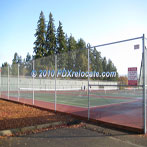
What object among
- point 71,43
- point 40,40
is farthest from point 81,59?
point 71,43

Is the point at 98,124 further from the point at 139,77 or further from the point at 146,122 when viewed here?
the point at 139,77

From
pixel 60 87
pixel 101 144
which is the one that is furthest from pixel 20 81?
pixel 101 144

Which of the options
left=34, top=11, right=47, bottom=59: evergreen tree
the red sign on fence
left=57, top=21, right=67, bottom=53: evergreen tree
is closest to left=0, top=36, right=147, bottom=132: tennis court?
the red sign on fence

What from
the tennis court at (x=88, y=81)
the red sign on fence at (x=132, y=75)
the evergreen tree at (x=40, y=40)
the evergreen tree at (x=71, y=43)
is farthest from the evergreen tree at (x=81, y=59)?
the evergreen tree at (x=71, y=43)

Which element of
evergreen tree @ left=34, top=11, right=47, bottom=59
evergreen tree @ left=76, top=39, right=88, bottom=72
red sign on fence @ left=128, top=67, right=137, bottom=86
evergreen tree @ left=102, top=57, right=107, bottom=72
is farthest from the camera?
evergreen tree @ left=34, top=11, right=47, bottom=59

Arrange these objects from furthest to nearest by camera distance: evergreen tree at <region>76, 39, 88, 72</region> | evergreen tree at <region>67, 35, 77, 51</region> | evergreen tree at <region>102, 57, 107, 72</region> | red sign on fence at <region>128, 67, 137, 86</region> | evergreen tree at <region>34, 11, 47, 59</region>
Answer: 1. evergreen tree at <region>67, 35, 77, 51</region>
2. evergreen tree at <region>34, 11, 47, 59</region>
3. evergreen tree at <region>76, 39, 88, 72</region>
4. evergreen tree at <region>102, 57, 107, 72</region>
5. red sign on fence at <region>128, 67, 137, 86</region>

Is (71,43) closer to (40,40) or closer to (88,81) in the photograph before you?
(40,40)

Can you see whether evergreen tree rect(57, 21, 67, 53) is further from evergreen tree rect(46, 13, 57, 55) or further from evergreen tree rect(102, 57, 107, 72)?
evergreen tree rect(102, 57, 107, 72)

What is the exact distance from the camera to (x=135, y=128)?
5852 mm

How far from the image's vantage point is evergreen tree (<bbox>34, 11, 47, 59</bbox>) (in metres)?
47.3

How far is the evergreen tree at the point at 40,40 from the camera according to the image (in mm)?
47344

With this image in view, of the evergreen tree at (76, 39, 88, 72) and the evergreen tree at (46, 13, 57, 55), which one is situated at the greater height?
the evergreen tree at (46, 13, 57, 55)

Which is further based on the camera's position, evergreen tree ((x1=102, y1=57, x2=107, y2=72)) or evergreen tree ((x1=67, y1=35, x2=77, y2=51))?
Answer: evergreen tree ((x1=67, y1=35, x2=77, y2=51))

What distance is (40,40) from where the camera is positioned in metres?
47.9
